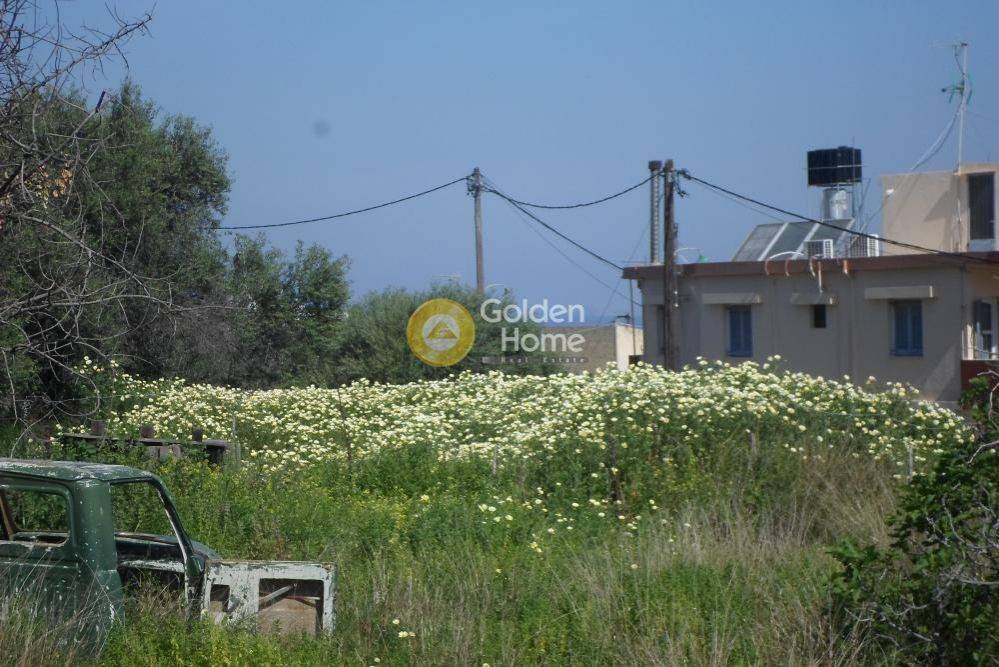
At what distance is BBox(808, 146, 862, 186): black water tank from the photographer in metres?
38.4

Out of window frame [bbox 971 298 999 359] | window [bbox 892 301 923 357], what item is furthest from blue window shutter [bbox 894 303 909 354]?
window frame [bbox 971 298 999 359]

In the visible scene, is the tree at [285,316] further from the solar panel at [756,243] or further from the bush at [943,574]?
the bush at [943,574]

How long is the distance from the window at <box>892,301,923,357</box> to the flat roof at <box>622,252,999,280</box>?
1.15 m

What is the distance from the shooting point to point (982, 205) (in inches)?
1240

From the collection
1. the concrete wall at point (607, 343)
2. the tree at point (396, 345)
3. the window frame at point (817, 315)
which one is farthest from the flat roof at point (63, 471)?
the concrete wall at point (607, 343)

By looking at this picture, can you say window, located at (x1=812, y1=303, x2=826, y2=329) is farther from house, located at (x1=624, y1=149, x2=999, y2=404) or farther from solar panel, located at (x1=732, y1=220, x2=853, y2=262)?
solar panel, located at (x1=732, y1=220, x2=853, y2=262)

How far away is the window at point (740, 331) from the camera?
33156mm

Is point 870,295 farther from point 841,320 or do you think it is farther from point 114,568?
point 114,568

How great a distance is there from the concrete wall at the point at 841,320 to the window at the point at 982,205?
3273 millimetres

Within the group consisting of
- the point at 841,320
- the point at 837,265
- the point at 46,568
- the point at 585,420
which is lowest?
the point at 46,568

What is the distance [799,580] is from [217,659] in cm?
370

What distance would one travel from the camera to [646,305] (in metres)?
35.1

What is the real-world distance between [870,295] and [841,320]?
128 centimetres

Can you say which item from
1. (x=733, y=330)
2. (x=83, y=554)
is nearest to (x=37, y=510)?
(x=83, y=554)
